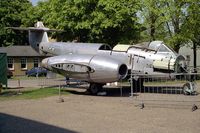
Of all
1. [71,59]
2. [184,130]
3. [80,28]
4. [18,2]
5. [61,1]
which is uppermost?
[18,2]

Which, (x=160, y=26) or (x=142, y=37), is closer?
(x=160, y=26)

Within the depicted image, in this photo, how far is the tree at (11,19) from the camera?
221 ft

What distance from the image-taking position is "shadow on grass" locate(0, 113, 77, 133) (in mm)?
11601

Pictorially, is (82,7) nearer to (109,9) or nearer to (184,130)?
(109,9)

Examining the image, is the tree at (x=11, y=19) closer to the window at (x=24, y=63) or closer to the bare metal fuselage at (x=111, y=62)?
the window at (x=24, y=63)

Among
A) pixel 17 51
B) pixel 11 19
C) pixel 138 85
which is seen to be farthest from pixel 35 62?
pixel 138 85

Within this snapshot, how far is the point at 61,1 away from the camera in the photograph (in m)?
39.0

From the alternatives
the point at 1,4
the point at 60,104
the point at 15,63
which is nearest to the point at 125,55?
the point at 60,104

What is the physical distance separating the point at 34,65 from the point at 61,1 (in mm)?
25854

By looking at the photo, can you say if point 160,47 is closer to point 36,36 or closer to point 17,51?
point 36,36

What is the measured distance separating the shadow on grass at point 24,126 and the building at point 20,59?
4708 cm

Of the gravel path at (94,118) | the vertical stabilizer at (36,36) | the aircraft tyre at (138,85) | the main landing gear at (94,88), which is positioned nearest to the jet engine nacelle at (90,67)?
the main landing gear at (94,88)

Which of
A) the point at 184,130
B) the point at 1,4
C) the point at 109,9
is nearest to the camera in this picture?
the point at 184,130

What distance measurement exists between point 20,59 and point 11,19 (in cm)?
963
